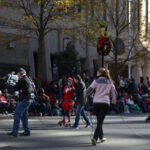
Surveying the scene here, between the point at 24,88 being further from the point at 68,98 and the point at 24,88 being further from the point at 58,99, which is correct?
the point at 58,99

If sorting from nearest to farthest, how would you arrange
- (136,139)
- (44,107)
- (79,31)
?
1. (136,139)
2. (44,107)
3. (79,31)

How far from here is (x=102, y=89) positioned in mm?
10203

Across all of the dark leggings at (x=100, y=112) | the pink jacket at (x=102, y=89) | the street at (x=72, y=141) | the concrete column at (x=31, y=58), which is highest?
the concrete column at (x=31, y=58)

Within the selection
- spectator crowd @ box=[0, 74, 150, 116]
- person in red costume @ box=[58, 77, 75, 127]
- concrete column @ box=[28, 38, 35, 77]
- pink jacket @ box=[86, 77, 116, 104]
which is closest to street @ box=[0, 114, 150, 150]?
pink jacket @ box=[86, 77, 116, 104]

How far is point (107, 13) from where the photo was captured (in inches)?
1191

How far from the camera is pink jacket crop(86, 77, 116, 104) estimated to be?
10.1 m

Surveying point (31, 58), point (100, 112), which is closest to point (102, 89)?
point (100, 112)

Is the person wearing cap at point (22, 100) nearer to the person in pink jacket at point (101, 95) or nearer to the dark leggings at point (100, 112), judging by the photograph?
the person in pink jacket at point (101, 95)

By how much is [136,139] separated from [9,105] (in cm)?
1115

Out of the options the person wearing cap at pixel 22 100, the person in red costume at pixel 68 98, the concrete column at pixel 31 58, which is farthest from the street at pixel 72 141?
the concrete column at pixel 31 58

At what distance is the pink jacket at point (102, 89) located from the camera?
10109mm

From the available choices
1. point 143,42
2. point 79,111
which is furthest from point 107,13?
point 79,111

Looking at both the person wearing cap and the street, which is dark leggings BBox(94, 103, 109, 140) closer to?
the street

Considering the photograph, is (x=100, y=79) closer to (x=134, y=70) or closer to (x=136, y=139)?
(x=136, y=139)
